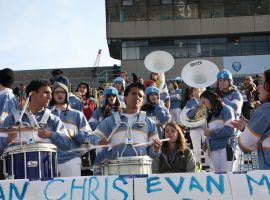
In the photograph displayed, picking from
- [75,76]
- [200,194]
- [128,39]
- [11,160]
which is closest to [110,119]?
[11,160]

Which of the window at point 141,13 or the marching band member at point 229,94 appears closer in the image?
the marching band member at point 229,94

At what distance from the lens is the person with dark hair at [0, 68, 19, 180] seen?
661cm

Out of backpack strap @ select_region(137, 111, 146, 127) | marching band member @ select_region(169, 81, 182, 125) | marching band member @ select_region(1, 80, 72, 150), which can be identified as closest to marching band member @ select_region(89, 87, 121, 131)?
marching band member @ select_region(1, 80, 72, 150)

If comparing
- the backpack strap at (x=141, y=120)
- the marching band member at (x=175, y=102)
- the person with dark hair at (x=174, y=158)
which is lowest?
the person with dark hair at (x=174, y=158)

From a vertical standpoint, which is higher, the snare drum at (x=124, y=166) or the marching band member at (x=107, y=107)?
the marching band member at (x=107, y=107)

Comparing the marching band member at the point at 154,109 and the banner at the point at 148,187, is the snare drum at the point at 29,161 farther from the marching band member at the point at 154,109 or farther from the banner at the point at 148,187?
the marching band member at the point at 154,109

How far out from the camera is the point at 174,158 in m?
7.20

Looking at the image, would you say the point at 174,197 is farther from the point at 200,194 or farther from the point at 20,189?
the point at 20,189

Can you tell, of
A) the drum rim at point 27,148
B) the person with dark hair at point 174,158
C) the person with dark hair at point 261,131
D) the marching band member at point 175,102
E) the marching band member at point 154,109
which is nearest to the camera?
the person with dark hair at point 261,131

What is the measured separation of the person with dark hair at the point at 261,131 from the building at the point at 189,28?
105ft

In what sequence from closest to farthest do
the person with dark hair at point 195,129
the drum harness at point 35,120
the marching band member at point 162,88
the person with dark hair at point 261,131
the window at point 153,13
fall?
the person with dark hair at point 261,131 < the drum harness at point 35,120 < the person with dark hair at point 195,129 < the marching band member at point 162,88 < the window at point 153,13

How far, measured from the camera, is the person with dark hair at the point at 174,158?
7.12 metres

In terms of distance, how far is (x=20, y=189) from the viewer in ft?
15.0

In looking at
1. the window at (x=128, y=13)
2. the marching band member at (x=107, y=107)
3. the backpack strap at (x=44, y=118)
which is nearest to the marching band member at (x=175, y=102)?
Answer: the marching band member at (x=107, y=107)
